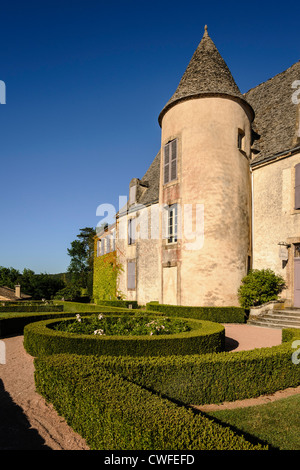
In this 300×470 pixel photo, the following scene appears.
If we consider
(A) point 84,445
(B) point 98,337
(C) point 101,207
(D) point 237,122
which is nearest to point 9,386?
(B) point 98,337

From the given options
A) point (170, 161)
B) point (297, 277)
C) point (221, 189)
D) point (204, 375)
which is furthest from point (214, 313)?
point (204, 375)

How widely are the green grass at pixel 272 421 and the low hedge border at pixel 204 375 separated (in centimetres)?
46

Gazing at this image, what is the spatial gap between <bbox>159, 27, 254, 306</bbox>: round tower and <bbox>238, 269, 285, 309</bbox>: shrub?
1.84 ft

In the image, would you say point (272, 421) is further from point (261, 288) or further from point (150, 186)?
point (150, 186)

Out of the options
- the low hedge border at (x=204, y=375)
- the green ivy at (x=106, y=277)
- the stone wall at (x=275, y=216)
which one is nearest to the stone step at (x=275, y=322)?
the stone wall at (x=275, y=216)

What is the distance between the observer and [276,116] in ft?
56.7

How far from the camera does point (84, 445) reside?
374 centimetres

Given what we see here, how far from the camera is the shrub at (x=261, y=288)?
14305 millimetres

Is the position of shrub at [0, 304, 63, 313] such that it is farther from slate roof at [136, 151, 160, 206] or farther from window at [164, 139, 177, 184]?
window at [164, 139, 177, 184]

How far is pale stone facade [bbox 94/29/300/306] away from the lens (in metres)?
14.9

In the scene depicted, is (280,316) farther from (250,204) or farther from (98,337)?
(98,337)

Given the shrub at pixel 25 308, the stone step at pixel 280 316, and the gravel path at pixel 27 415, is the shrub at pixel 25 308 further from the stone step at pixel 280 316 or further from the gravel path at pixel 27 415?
the stone step at pixel 280 316

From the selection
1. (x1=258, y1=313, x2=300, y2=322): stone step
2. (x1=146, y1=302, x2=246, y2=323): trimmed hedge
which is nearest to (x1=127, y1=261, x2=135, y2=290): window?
(x1=146, y1=302, x2=246, y2=323): trimmed hedge

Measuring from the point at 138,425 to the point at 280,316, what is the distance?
1174 centimetres
